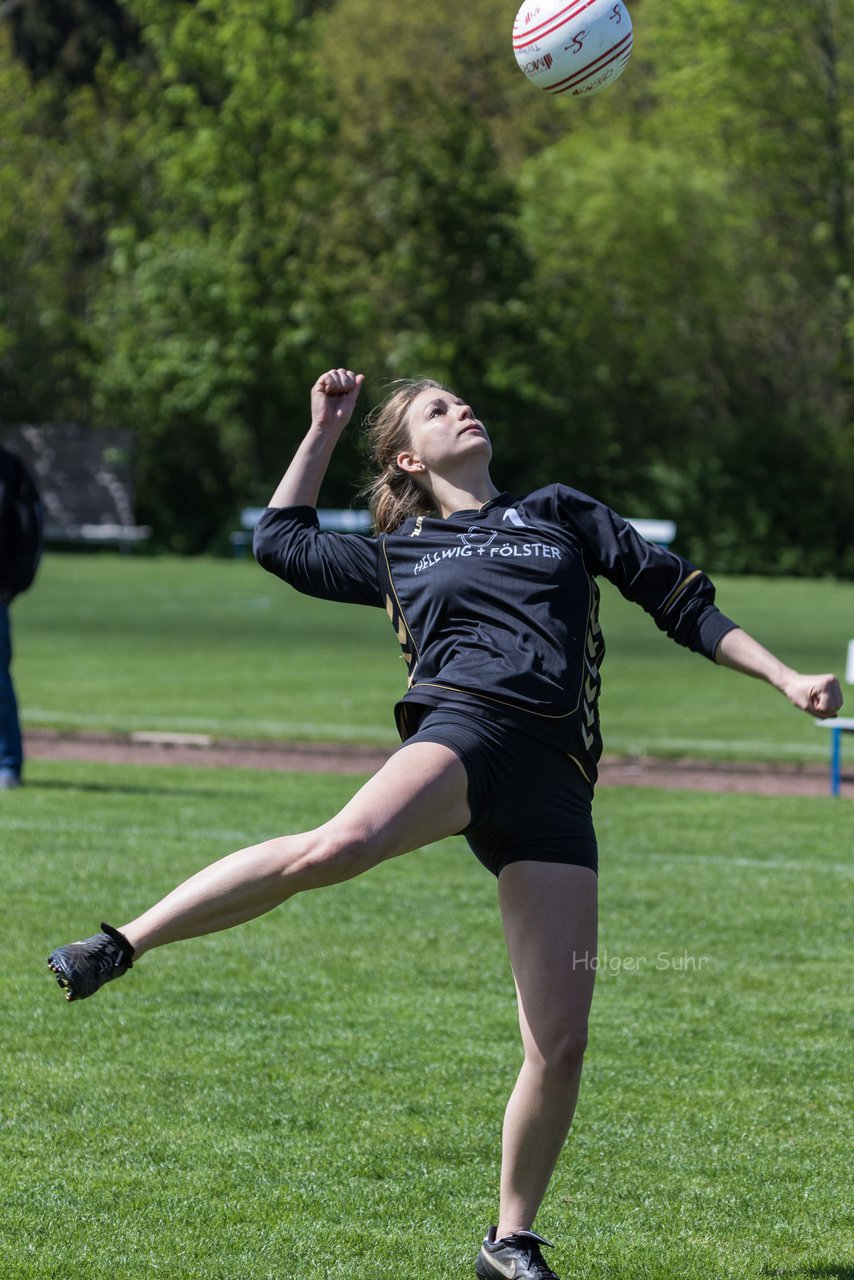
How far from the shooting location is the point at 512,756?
11.9 ft

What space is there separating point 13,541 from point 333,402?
6.10m

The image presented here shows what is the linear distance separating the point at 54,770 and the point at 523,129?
41662mm

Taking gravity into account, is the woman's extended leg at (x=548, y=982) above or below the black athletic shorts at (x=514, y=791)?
below

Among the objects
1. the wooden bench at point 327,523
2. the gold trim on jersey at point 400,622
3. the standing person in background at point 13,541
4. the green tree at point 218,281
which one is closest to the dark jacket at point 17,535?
the standing person in background at point 13,541

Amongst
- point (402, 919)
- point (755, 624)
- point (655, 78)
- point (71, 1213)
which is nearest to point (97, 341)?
point (655, 78)

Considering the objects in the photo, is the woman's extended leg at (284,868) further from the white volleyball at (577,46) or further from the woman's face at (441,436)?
the white volleyball at (577,46)

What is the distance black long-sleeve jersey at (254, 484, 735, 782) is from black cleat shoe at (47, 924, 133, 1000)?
0.81 m

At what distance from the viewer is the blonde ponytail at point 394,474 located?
4191 mm

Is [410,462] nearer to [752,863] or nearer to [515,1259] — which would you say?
[515,1259]

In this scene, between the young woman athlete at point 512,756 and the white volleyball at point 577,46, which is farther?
the white volleyball at point 577,46

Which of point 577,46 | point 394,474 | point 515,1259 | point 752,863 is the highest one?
point 577,46

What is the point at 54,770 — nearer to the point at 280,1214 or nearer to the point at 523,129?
the point at 280,1214

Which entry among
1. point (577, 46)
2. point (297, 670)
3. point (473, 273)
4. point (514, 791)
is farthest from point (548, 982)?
point (473, 273)

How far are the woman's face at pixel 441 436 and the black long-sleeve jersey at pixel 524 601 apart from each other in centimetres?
14
